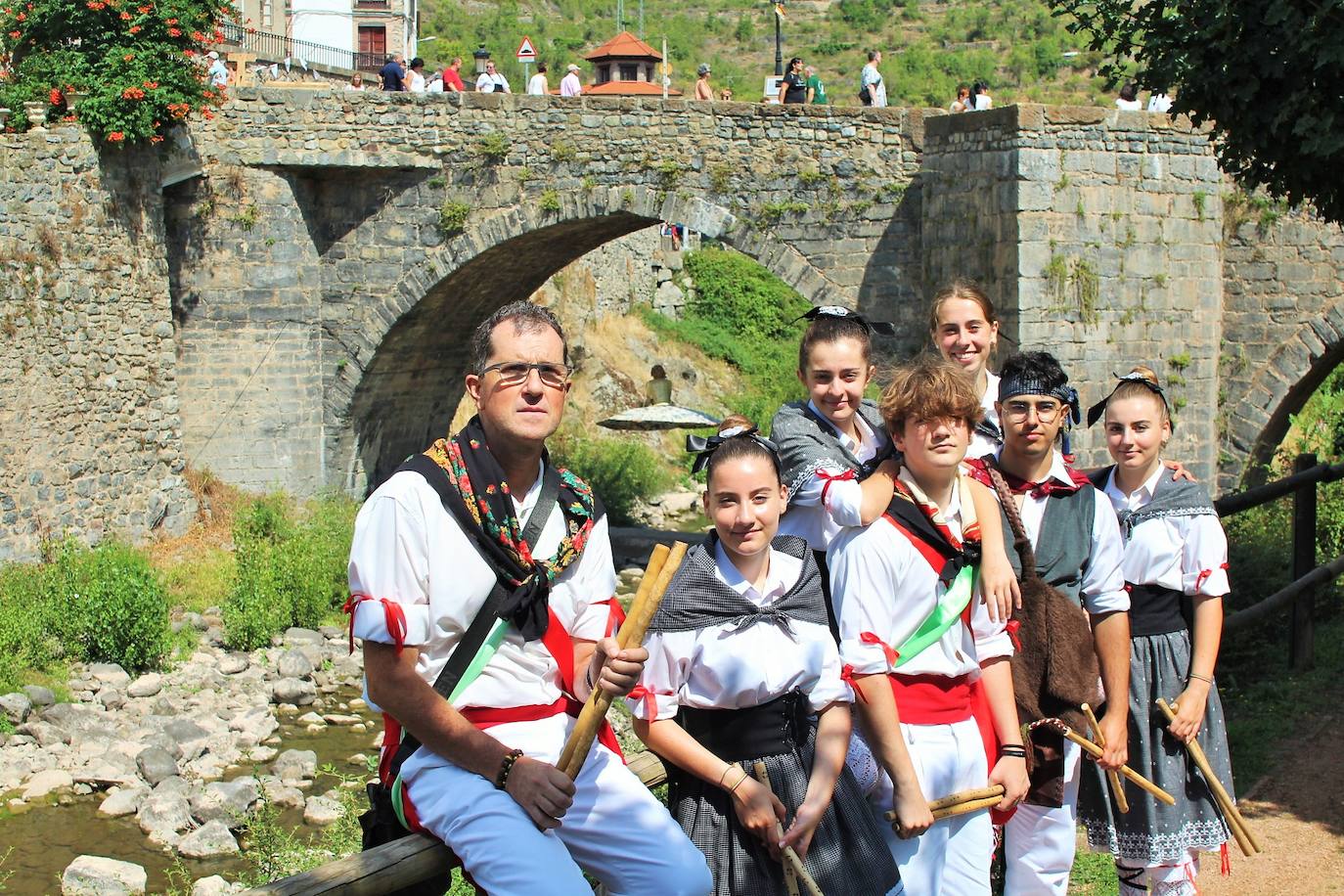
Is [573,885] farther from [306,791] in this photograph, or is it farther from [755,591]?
[306,791]

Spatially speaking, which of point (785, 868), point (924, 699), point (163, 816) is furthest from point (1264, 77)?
point (163, 816)

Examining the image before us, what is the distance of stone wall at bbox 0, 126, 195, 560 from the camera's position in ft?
37.4

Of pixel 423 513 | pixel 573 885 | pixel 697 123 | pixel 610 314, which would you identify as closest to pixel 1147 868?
pixel 573 885

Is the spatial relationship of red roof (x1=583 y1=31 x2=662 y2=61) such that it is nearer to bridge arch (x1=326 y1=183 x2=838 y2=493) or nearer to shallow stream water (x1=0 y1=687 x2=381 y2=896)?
bridge arch (x1=326 y1=183 x2=838 y2=493)

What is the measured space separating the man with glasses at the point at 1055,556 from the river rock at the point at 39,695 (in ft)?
24.3

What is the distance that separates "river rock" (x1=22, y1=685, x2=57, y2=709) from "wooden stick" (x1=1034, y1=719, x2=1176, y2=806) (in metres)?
7.56

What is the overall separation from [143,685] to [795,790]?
791 centimetres

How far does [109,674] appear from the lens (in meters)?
9.89

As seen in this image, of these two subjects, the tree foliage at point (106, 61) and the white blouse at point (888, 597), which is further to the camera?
the tree foliage at point (106, 61)

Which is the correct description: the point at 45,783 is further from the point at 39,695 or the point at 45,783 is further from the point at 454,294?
the point at 454,294

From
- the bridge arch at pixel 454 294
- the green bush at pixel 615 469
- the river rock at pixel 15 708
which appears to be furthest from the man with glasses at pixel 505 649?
the green bush at pixel 615 469

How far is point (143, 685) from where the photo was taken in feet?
32.5

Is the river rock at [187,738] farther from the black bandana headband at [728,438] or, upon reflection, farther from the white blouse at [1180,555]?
the white blouse at [1180,555]

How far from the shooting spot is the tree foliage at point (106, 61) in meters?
12.1
